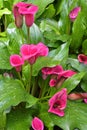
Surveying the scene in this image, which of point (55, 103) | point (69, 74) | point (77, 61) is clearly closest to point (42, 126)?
point (55, 103)

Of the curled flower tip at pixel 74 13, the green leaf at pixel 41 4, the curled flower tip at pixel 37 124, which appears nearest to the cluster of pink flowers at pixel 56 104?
the curled flower tip at pixel 37 124

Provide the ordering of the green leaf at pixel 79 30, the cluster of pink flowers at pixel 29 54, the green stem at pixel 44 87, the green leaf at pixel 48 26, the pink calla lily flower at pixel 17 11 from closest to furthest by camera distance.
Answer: the cluster of pink flowers at pixel 29 54 < the pink calla lily flower at pixel 17 11 < the green stem at pixel 44 87 < the green leaf at pixel 79 30 < the green leaf at pixel 48 26

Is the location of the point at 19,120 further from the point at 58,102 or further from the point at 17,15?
the point at 17,15

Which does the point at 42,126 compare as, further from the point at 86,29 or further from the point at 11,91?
the point at 86,29

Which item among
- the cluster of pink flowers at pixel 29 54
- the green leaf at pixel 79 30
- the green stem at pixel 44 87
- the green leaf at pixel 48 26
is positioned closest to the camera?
the cluster of pink flowers at pixel 29 54

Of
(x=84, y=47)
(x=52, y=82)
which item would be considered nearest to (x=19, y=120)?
(x=52, y=82)

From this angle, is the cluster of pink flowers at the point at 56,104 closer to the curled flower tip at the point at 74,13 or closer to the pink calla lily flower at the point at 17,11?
the pink calla lily flower at the point at 17,11
